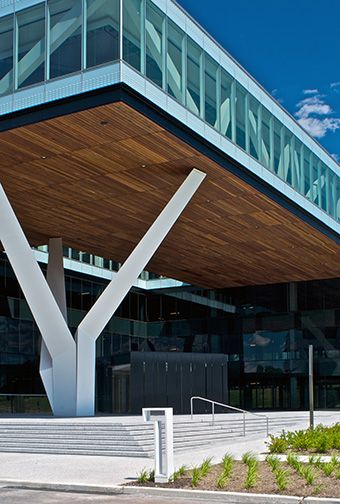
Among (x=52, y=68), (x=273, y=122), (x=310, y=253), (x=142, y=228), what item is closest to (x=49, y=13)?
(x=52, y=68)

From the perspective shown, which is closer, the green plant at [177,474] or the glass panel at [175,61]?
the green plant at [177,474]

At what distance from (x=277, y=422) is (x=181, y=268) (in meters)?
12.9

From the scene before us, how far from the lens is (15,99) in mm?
21219

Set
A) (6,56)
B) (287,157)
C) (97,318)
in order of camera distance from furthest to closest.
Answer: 1. (287,157)
2. (97,318)
3. (6,56)

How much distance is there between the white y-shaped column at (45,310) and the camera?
2364 cm

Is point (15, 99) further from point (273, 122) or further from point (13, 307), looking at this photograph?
Result: point (13, 307)

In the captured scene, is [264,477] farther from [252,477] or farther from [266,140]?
[266,140]

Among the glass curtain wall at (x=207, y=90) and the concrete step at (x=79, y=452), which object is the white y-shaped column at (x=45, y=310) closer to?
the concrete step at (x=79, y=452)

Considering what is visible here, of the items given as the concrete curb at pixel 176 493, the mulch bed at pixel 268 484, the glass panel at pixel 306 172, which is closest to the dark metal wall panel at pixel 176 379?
the glass panel at pixel 306 172

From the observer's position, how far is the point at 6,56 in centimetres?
2183

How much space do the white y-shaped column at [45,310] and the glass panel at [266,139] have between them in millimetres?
8955

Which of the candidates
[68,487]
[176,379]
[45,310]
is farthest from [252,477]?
[176,379]

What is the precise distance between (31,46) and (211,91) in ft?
19.1

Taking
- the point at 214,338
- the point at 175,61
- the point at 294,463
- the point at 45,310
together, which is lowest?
the point at 294,463
